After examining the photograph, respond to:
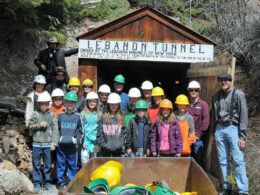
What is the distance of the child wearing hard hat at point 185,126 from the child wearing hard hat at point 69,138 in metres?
1.99

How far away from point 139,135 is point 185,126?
93cm

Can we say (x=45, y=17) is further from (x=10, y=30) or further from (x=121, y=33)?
(x=121, y=33)

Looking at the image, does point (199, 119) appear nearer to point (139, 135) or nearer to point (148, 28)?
point (139, 135)

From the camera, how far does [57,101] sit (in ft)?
20.6

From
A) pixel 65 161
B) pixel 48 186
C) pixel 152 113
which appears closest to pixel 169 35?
pixel 152 113

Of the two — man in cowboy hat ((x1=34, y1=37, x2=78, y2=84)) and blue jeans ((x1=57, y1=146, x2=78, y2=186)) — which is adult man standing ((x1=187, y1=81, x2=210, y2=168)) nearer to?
blue jeans ((x1=57, y1=146, x2=78, y2=186))

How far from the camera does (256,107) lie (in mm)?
9266

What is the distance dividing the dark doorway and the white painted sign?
154 centimetres

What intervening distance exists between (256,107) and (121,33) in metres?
4.83

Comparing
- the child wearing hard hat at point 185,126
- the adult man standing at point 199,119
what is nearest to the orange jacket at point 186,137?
the child wearing hard hat at point 185,126

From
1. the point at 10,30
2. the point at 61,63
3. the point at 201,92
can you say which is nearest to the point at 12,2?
the point at 10,30

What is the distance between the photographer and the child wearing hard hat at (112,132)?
18.0ft

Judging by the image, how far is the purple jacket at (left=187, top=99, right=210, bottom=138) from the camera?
620cm

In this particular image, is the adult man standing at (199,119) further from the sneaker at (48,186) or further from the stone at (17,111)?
the stone at (17,111)
